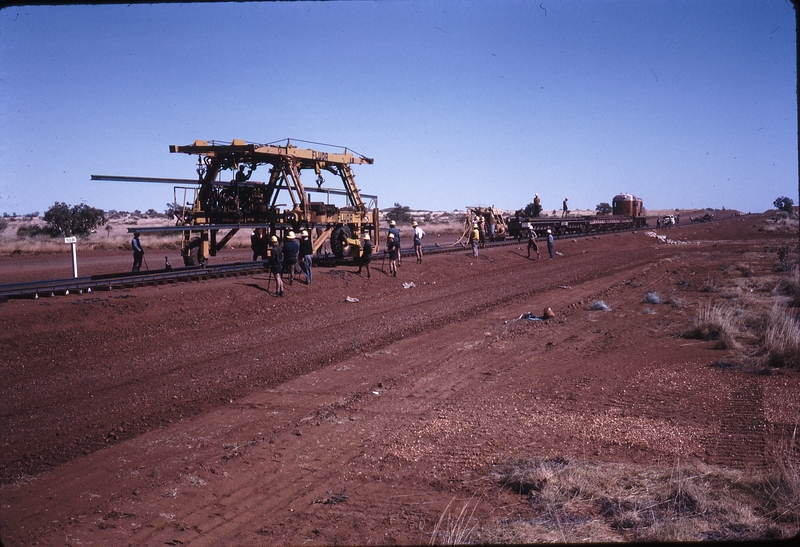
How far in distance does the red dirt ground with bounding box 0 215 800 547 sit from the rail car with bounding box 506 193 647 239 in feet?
69.5

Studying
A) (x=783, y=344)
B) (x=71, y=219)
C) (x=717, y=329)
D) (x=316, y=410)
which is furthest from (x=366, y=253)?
(x=71, y=219)

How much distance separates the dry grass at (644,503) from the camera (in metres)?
4.87

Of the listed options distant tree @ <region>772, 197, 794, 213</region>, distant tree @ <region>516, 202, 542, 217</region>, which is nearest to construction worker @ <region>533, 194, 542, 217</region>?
distant tree @ <region>516, 202, 542, 217</region>

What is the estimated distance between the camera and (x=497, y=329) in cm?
1459

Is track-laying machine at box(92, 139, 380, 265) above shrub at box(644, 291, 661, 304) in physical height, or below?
above

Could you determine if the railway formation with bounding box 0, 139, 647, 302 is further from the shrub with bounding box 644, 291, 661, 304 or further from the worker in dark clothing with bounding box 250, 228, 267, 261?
the shrub with bounding box 644, 291, 661, 304

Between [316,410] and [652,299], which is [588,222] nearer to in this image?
[652,299]

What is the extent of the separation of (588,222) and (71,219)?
45.6 meters

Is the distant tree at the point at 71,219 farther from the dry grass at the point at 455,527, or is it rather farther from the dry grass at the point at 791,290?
the dry grass at the point at 455,527

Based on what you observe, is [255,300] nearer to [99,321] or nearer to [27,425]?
[99,321]

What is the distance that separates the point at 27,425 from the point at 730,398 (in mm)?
9614

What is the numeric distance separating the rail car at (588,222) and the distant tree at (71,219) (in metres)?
36.5

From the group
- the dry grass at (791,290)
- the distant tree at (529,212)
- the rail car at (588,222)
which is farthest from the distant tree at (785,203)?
the dry grass at (791,290)

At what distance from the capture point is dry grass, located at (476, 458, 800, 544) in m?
4.87
